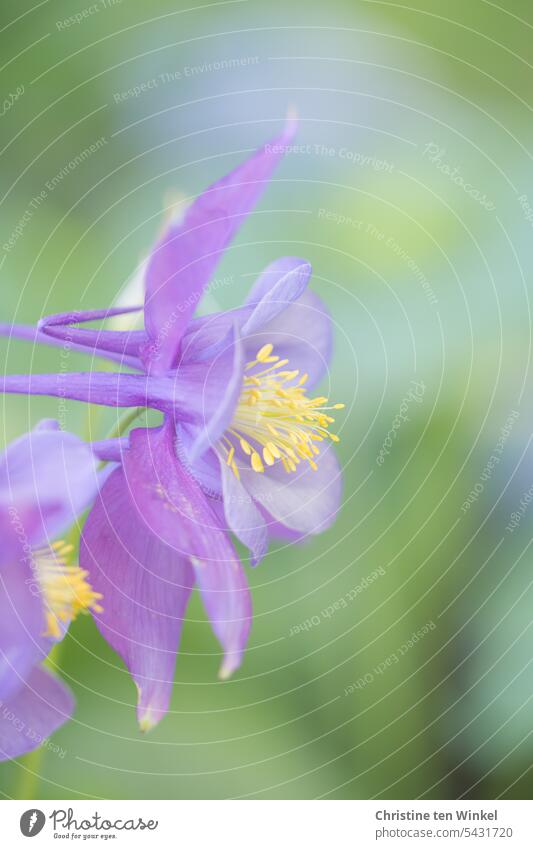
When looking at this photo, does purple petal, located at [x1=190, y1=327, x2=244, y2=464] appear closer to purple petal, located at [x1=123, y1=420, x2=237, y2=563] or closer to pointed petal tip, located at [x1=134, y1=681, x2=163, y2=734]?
purple petal, located at [x1=123, y1=420, x2=237, y2=563]

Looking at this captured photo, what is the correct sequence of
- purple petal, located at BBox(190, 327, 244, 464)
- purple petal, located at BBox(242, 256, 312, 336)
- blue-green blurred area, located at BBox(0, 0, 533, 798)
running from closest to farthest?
purple petal, located at BBox(190, 327, 244, 464) → purple petal, located at BBox(242, 256, 312, 336) → blue-green blurred area, located at BBox(0, 0, 533, 798)

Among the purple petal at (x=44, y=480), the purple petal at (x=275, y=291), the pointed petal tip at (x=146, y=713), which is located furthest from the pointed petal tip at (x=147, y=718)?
the purple petal at (x=275, y=291)

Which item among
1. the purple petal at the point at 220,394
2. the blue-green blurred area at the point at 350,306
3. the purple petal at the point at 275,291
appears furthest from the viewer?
Result: the blue-green blurred area at the point at 350,306

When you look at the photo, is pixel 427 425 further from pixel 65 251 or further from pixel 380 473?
pixel 65 251

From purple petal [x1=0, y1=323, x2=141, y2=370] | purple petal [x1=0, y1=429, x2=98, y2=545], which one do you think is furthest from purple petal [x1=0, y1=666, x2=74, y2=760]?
purple petal [x1=0, y1=323, x2=141, y2=370]

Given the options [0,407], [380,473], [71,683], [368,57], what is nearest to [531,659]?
[380,473]

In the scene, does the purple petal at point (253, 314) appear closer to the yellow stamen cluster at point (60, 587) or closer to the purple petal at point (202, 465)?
the purple petal at point (202, 465)

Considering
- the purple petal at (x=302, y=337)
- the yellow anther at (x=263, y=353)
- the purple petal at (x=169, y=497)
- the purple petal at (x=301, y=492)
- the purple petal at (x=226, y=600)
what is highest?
the purple petal at (x=302, y=337)
